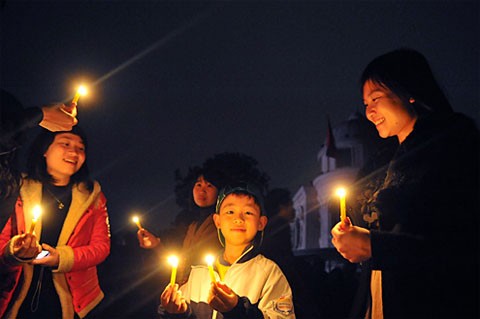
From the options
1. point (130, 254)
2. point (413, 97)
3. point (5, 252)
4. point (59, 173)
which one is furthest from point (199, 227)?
point (130, 254)

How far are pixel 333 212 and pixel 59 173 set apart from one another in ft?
91.2

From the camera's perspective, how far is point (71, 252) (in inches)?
154

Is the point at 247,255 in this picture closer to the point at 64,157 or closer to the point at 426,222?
the point at 426,222

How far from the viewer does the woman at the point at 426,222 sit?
6.93 ft

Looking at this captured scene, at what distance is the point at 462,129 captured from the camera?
92.6 inches

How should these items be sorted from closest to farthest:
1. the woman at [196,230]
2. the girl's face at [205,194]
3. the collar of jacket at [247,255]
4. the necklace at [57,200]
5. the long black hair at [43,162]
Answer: the collar of jacket at [247,255]
the necklace at [57,200]
the long black hair at [43,162]
the woman at [196,230]
the girl's face at [205,194]

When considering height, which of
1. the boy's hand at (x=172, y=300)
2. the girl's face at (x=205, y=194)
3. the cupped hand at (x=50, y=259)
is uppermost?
the girl's face at (x=205, y=194)

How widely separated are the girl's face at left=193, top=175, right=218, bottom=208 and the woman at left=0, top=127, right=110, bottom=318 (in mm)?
1494

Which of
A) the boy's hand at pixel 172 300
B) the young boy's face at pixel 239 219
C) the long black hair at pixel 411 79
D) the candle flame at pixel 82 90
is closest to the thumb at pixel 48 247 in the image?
the boy's hand at pixel 172 300

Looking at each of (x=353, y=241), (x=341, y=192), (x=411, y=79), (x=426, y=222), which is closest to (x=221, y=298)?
(x=353, y=241)

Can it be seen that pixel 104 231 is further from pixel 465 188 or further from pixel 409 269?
pixel 465 188

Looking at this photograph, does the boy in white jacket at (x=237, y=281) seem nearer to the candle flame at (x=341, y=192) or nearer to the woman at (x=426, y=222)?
the woman at (x=426, y=222)

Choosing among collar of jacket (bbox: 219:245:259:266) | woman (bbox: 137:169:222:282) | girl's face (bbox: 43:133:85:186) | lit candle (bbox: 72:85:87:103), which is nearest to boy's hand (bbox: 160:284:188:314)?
collar of jacket (bbox: 219:245:259:266)

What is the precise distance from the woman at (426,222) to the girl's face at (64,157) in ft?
10.8
